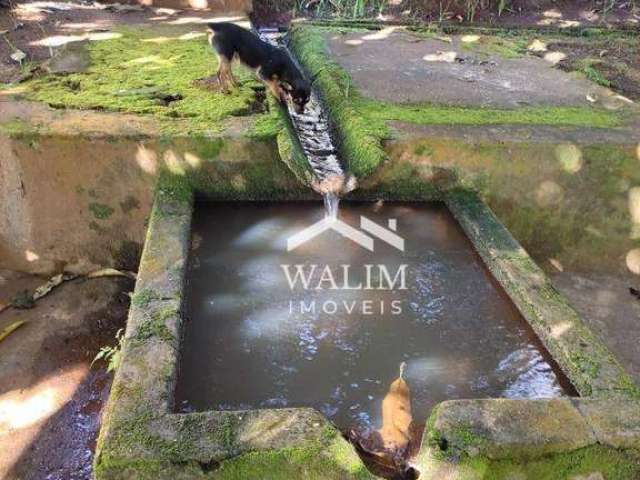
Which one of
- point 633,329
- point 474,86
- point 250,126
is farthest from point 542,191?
point 250,126

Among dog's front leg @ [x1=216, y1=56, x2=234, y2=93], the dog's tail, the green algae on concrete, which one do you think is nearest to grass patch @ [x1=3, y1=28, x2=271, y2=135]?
dog's front leg @ [x1=216, y1=56, x2=234, y2=93]

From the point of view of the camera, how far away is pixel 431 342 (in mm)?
3189

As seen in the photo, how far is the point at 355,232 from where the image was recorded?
13.8ft

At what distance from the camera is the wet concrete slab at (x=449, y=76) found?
540 centimetres

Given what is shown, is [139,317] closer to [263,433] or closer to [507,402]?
[263,433]

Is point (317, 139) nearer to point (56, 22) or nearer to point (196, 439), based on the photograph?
point (196, 439)

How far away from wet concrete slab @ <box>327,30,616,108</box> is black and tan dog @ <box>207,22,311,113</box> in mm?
731

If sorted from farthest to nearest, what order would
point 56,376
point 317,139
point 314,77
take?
point 314,77 < point 317,139 < point 56,376

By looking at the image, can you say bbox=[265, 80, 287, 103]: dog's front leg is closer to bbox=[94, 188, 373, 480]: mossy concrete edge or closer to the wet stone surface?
the wet stone surface

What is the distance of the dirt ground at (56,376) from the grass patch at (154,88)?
142cm

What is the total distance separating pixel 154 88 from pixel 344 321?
305 cm

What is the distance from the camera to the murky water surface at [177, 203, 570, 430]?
286cm

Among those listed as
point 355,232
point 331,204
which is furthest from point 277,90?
point 355,232

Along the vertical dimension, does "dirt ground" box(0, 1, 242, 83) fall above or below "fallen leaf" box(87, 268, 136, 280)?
above
